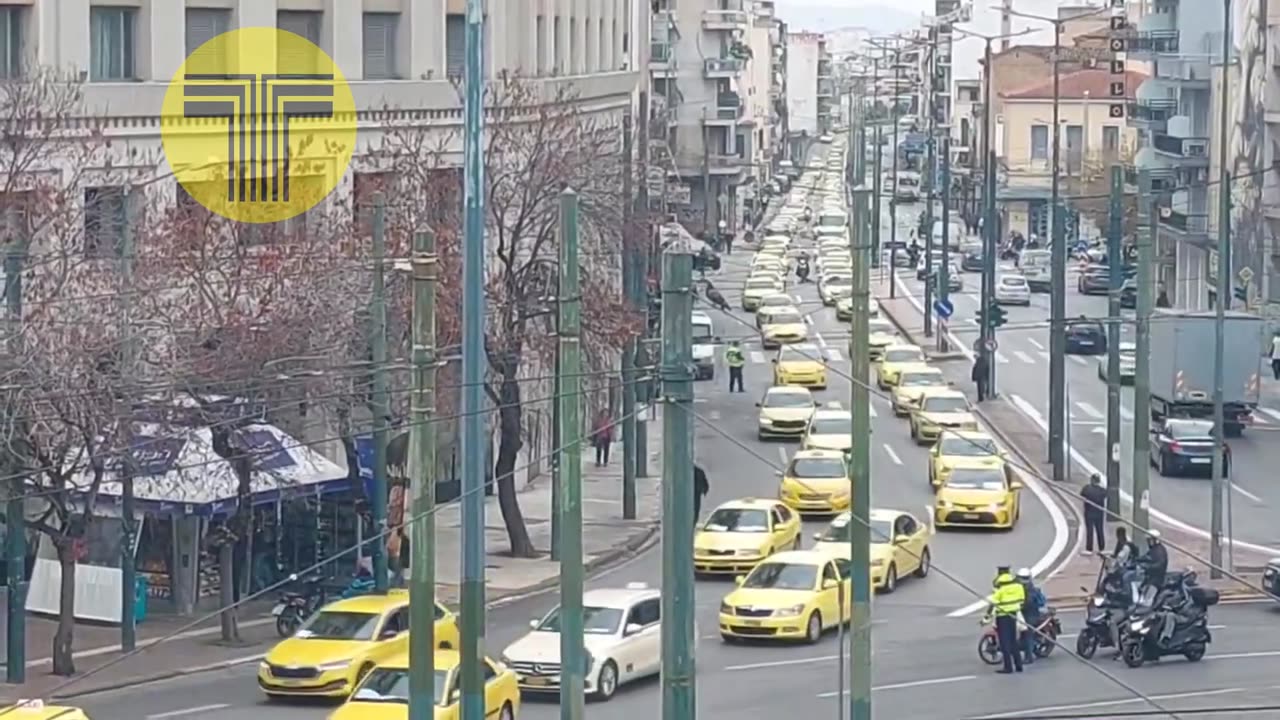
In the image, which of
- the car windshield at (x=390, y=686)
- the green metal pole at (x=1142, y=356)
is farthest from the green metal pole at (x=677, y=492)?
the green metal pole at (x=1142, y=356)

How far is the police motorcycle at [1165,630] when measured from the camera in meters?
29.5

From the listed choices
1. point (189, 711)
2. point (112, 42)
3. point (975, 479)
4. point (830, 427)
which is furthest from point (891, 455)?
point (189, 711)

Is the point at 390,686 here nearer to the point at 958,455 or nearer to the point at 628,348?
the point at 628,348

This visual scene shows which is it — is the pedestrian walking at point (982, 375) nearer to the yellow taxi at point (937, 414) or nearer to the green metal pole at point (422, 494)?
the yellow taxi at point (937, 414)

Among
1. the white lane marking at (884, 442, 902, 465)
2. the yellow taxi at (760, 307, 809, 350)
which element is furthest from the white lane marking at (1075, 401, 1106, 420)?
the yellow taxi at (760, 307, 809, 350)

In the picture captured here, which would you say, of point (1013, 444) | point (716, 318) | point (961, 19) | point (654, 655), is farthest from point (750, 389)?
point (961, 19)

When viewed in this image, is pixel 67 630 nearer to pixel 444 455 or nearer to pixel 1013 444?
pixel 444 455

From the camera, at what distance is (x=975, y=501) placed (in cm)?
4119

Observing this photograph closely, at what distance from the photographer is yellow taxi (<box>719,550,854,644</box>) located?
31.3m

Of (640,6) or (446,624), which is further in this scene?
(640,6)

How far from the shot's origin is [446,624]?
28609mm

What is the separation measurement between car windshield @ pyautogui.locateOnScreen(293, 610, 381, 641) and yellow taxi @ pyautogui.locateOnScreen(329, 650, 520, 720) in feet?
8.32

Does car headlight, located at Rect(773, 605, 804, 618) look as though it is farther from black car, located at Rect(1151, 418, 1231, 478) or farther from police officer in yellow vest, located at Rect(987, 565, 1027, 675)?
black car, located at Rect(1151, 418, 1231, 478)

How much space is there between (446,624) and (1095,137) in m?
93.8
